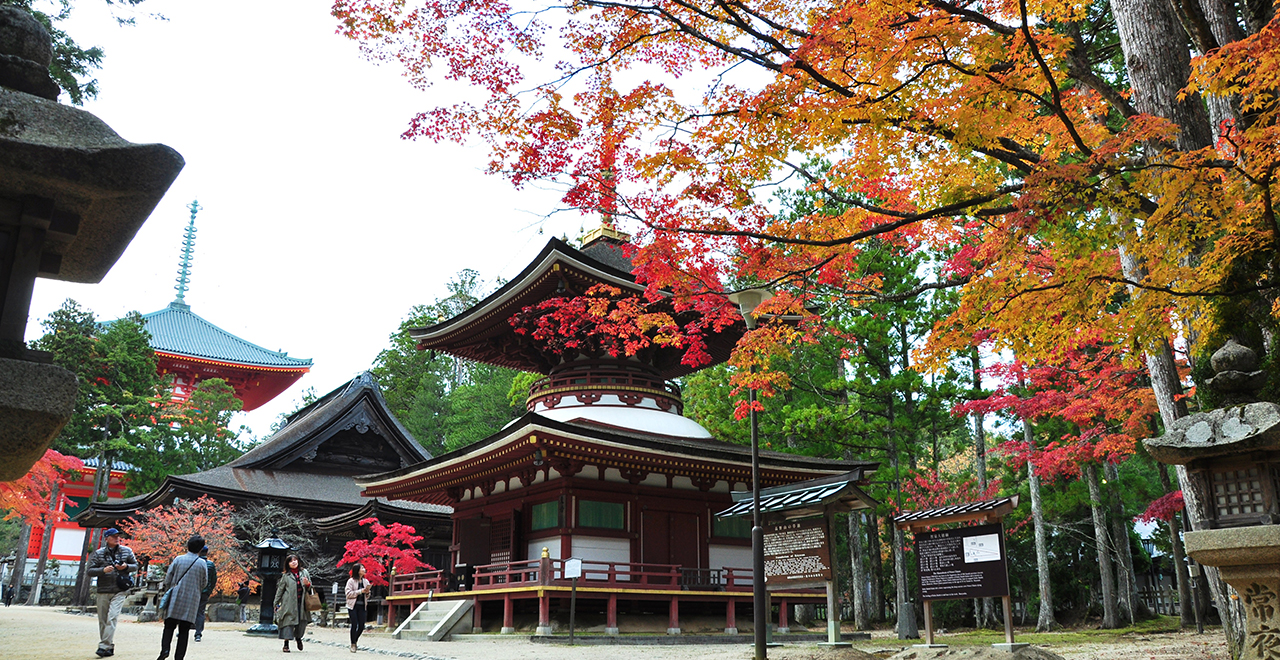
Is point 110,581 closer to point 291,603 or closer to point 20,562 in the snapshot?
point 291,603

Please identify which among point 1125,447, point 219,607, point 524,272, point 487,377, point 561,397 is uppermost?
point 487,377

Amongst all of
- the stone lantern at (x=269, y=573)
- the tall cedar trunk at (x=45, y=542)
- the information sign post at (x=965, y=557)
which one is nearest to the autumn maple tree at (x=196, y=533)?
the stone lantern at (x=269, y=573)

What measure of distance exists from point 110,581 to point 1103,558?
2353 cm

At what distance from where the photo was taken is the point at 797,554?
10.7 metres

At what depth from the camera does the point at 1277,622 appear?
6.25 meters

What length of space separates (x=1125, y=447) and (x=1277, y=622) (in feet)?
41.2

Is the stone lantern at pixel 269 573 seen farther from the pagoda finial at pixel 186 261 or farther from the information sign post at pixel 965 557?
the pagoda finial at pixel 186 261

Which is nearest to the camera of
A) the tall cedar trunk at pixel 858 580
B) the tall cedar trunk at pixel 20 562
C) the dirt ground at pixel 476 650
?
the dirt ground at pixel 476 650

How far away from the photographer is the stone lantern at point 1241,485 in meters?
6.29

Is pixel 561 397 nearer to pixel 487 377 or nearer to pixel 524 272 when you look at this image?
pixel 524 272

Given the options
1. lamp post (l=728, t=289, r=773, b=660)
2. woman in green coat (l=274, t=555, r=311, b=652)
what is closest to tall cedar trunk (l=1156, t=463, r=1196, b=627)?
lamp post (l=728, t=289, r=773, b=660)

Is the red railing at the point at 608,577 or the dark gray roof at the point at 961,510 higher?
the dark gray roof at the point at 961,510

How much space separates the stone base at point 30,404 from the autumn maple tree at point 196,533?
72.5 ft

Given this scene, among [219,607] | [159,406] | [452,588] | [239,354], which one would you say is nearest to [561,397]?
[452,588]
